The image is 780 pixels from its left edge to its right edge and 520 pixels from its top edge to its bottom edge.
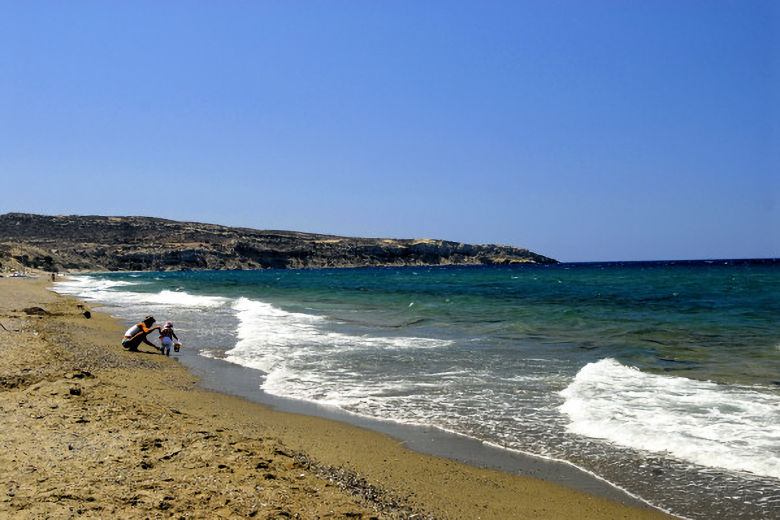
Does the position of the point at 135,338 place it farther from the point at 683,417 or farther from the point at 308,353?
the point at 683,417

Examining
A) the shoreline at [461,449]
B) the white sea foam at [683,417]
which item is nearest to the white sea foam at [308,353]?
the shoreline at [461,449]

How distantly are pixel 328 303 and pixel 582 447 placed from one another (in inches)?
953

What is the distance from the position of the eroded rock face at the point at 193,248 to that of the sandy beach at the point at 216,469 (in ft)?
283

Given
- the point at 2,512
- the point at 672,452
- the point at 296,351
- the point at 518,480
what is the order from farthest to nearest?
the point at 296,351, the point at 672,452, the point at 518,480, the point at 2,512

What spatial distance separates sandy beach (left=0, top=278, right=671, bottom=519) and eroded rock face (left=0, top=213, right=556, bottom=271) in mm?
86314

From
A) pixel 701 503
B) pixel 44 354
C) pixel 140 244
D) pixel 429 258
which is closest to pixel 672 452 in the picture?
pixel 701 503

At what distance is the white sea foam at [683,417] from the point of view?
6172mm

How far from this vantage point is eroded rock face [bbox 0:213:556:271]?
106m

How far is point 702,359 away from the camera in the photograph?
12375 millimetres

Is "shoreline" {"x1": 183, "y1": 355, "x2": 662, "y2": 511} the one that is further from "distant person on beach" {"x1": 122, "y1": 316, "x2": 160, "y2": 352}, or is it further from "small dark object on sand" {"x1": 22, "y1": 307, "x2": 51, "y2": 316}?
"small dark object on sand" {"x1": 22, "y1": 307, "x2": 51, "y2": 316}

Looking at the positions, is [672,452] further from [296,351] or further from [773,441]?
[296,351]

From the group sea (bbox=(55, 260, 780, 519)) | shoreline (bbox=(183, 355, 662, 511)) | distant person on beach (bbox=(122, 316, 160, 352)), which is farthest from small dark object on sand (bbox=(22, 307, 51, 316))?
shoreline (bbox=(183, 355, 662, 511))

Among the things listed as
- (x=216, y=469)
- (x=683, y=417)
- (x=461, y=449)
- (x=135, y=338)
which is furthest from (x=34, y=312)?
(x=683, y=417)

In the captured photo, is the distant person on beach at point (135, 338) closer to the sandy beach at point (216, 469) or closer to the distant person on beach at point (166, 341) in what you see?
the distant person on beach at point (166, 341)
